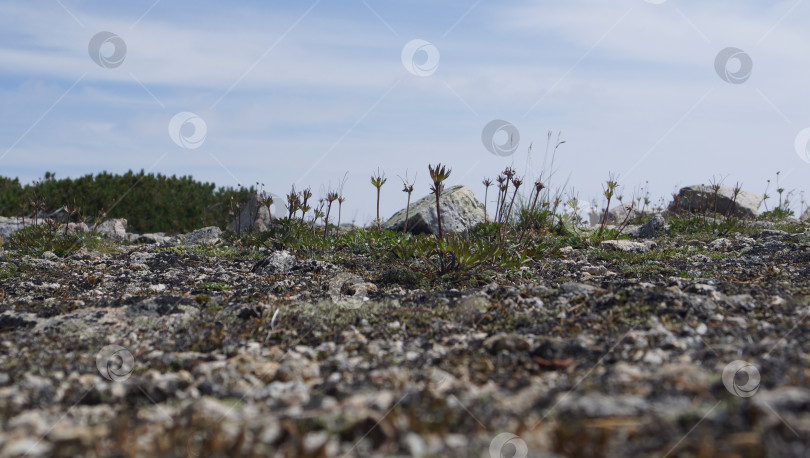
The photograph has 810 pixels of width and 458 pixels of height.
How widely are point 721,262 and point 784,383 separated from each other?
624cm

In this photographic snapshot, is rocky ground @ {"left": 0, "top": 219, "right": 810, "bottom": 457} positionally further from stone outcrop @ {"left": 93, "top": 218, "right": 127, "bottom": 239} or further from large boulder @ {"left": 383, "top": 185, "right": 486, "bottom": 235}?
stone outcrop @ {"left": 93, "top": 218, "right": 127, "bottom": 239}

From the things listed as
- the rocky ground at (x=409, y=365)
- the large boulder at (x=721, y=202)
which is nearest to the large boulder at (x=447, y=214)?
the rocky ground at (x=409, y=365)

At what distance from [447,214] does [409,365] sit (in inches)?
397

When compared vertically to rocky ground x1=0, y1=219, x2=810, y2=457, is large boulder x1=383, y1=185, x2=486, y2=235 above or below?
above

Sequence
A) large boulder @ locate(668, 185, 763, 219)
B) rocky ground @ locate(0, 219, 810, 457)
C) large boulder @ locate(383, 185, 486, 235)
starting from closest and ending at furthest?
1. rocky ground @ locate(0, 219, 810, 457)
2. large boulder @ locate(383, 185, 486, 235)
3. large boulder @ locate(668, 185, 763, 219)

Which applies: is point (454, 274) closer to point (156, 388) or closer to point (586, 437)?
point (156, 388)

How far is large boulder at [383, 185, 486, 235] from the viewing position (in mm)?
13758

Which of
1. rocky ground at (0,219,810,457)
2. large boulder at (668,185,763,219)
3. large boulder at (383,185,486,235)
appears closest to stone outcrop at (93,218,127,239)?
large boulder at (383,185,486,235)

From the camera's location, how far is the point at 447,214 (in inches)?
557

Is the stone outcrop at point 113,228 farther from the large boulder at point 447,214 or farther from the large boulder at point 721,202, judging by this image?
the large boulder at point 721,202

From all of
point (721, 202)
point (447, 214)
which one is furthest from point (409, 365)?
point (721, 202)

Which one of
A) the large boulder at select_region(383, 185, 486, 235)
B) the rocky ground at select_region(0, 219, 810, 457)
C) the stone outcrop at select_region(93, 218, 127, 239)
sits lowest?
the rocky ground at select_region(0, 219, 810, 457)

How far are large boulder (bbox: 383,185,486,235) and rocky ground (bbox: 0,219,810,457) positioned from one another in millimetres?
5738

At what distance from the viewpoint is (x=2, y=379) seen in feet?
13.6
